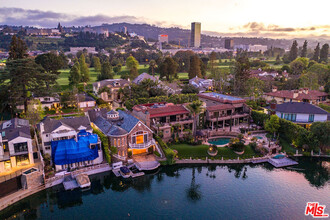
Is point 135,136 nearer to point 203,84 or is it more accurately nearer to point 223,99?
point 223,99

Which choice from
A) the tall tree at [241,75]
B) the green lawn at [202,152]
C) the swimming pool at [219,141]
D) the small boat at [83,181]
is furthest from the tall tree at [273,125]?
the small boat at [83,181]

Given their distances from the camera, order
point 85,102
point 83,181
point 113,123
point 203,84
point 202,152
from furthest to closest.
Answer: point 203,84 < point 85,102 < point 113,123 < point 202,152 < point 83,181

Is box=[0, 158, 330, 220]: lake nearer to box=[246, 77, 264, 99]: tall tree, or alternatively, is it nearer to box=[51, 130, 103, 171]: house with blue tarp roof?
box=[51, 130, 103, 171]: house with blue tarp roof

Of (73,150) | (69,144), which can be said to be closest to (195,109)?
(73,150)

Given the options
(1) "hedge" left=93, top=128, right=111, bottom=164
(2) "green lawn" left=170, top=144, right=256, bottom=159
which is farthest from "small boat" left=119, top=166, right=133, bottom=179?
(2) "green lawn" left=170, top=144, right=256, bottom=159

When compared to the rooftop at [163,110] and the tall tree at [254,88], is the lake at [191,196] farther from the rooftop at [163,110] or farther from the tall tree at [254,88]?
the tall tree at [254,88]

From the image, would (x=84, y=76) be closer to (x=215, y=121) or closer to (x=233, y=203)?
(x=215, y=121)
